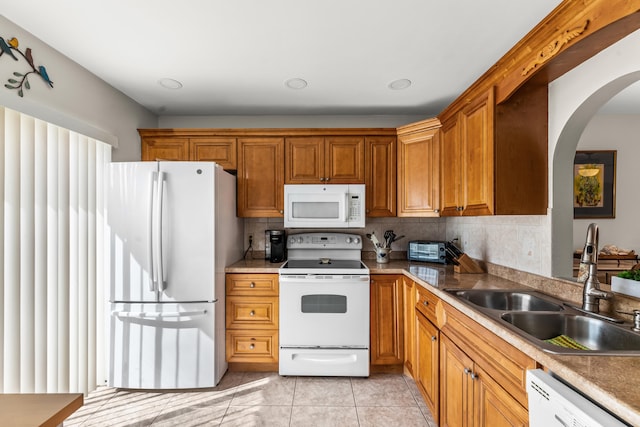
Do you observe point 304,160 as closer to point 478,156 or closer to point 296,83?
point 296,83

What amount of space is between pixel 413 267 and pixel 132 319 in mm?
2281

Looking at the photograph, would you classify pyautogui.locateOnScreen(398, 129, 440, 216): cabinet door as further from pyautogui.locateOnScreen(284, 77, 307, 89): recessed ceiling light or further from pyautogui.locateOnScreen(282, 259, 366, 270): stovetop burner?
pyautogui.locateOnScreen(284, 77, 307, 89): recessed ceiling light

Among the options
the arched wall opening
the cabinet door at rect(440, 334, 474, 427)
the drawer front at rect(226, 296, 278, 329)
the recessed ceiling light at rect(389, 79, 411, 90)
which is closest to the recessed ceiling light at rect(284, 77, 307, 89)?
the recessed ceiling light at rect(389, 79, 411, 90)

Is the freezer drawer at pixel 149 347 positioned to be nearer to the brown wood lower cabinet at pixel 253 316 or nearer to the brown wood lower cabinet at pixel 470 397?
the brown wood lower cabinet at pixel 253 316

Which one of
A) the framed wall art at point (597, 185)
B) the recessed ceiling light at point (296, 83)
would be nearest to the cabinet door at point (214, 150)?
the recessed ceiling light at point (296, 83)

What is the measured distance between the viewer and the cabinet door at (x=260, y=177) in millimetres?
2904

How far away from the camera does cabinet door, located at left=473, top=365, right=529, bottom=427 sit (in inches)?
43.1

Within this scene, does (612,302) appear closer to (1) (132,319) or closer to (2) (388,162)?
(2) (388,162)

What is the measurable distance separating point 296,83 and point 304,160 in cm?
A: 73

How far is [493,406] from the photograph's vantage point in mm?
1243

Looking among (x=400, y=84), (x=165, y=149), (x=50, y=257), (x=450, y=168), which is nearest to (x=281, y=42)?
(x=400, y=84)

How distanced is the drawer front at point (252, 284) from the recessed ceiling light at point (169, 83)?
63.2 inches

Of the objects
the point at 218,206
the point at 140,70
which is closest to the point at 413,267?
the point at 218,206

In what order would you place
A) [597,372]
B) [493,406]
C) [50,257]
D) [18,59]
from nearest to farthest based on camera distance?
[597,372] → [493,406] → [18,59] → [50,257]
